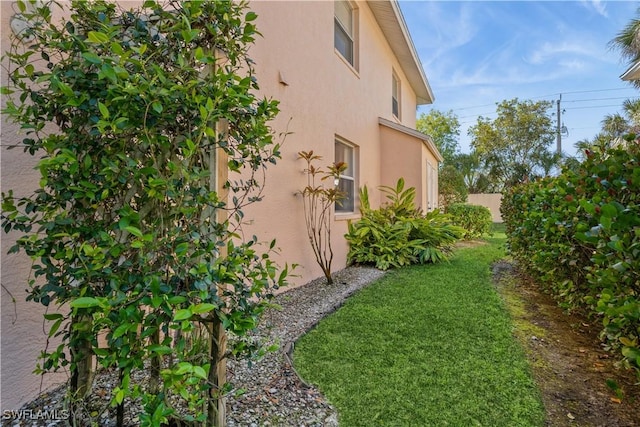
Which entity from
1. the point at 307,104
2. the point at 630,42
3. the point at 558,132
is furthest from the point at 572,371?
the point at 558,132

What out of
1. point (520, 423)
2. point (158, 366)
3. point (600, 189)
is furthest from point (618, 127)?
point (158, 366)

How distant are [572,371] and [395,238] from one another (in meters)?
4.69

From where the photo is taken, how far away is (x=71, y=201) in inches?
65.0

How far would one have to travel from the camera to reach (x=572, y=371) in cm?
289

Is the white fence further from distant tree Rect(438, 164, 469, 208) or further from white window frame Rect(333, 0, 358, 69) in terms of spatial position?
white window frame Rect(333, 0, 358, 69)

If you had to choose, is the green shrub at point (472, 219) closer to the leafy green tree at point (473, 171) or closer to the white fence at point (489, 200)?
the white fence at point (489, 200)

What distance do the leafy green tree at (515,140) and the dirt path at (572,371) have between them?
22.0 metres

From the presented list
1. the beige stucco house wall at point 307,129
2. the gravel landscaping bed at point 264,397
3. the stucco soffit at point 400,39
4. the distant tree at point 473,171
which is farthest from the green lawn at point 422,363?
the distant tree at point 473,171

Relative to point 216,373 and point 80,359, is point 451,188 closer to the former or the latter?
point 216,373

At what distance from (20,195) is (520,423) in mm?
3295

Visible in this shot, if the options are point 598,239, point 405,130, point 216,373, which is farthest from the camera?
point 405,130

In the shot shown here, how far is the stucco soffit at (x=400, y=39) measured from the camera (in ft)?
28.5

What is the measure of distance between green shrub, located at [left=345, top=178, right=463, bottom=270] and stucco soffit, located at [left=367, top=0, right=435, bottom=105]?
4593mm

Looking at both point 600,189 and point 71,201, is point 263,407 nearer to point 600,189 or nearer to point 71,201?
point 71,201
